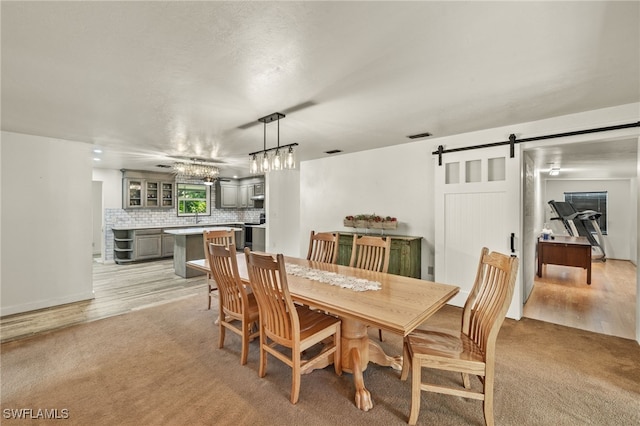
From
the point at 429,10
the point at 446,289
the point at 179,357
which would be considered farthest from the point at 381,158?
the point at 179,357

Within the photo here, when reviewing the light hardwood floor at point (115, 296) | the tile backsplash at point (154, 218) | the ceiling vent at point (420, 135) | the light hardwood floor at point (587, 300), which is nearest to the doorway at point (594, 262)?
the light hardwood floor at point (587, 300)

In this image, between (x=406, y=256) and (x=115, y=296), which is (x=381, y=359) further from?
(x=115, y=296)

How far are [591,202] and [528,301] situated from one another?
598cm

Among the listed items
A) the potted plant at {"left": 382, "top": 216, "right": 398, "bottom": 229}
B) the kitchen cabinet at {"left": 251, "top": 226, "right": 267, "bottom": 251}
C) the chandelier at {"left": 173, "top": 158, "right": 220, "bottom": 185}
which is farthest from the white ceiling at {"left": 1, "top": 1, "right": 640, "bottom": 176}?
the kitchen cabinet at {"left": 251, "top": 226, "right": 267, "bottom": 251}

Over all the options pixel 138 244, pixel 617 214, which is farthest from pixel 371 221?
pixel 617 214

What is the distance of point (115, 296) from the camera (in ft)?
14.2

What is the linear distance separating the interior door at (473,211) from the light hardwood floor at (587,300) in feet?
2.28

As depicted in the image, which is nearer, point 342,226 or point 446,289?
point 446,289

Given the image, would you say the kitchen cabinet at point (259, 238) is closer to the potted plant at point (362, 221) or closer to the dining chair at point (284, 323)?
the potted plant at point (362, 221)

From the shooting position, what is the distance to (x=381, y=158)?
475cm

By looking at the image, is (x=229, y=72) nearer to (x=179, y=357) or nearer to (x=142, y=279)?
(x=179, y=357)

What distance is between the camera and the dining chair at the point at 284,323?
6.29 feet

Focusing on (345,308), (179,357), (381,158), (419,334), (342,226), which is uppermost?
(381,158)

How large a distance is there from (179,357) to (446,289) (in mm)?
2412
